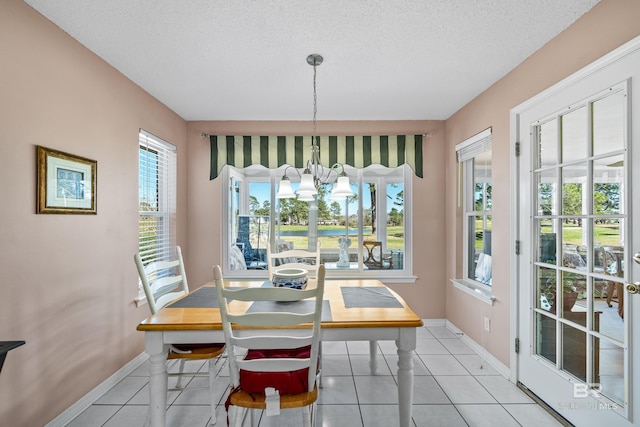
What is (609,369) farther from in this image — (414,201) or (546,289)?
(414,201)

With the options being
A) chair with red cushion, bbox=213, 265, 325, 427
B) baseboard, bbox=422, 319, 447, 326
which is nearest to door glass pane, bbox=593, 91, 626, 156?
chair with red cushion, bbox=213, 265, 325, 427

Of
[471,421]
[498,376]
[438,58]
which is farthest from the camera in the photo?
[498,376]

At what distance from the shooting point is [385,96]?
321 centimetres

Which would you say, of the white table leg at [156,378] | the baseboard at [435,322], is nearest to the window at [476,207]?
the baseboard at [435,322]

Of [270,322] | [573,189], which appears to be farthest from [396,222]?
[270,322]

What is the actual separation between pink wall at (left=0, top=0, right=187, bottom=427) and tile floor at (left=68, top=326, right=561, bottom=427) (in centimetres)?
31

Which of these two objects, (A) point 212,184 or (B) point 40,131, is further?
(A) point 212,184

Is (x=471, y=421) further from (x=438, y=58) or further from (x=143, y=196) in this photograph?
(x=143, y=196)

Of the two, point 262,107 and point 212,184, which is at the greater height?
point 262,107

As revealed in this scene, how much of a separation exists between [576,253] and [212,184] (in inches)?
138

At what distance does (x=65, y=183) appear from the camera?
6.93ft

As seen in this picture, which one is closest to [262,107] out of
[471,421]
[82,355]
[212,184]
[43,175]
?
[212,184]

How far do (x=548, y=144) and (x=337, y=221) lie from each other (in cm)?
235

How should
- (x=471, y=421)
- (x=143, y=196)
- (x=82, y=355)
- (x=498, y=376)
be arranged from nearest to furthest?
(x=471, y=421) < (x=82, y=355) < (x=498, y=376) < (x=143, y=196)
